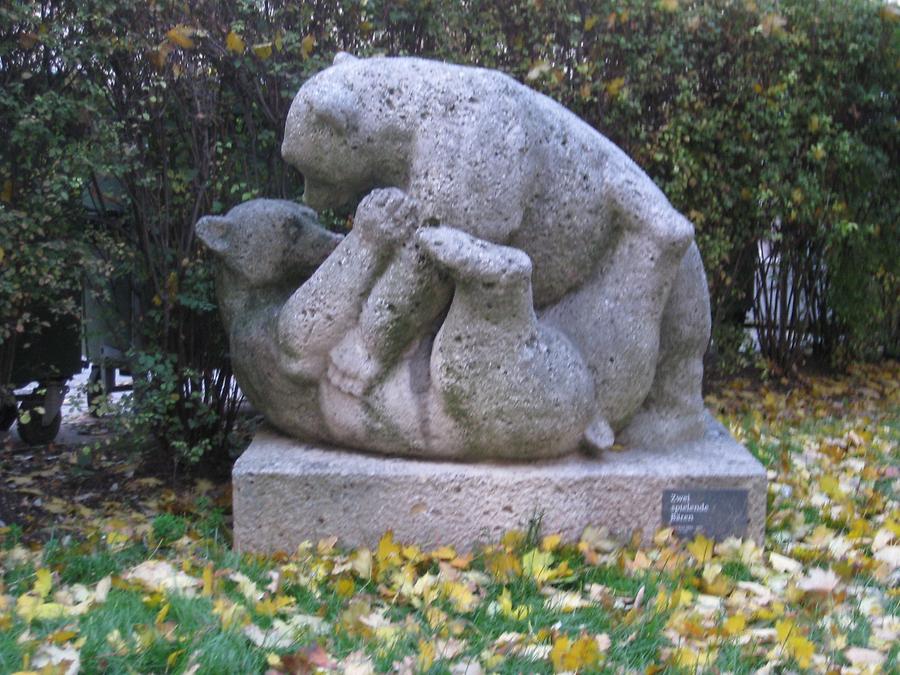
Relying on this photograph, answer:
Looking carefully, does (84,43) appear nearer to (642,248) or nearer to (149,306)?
(149,306)

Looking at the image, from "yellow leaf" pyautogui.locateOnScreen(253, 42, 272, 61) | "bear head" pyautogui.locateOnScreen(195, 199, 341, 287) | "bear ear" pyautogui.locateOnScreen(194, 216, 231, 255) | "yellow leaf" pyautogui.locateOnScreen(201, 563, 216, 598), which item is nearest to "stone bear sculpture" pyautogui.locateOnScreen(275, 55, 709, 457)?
"bear head" pyautogui.locateOnScreen(195, 199, 341, 287)

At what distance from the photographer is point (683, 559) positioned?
2.92m

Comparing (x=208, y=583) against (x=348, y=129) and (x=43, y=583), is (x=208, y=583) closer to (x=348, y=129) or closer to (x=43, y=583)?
(x=43, y=583)

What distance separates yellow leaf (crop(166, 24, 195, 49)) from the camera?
11.7ft

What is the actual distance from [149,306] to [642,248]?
84.6 inches

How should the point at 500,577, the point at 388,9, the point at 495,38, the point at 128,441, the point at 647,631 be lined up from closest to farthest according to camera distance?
1. the point at 647,631
2. the point at 500,577
3. the point at 128,441
4. the point at 388,9
5. the point at 495,38

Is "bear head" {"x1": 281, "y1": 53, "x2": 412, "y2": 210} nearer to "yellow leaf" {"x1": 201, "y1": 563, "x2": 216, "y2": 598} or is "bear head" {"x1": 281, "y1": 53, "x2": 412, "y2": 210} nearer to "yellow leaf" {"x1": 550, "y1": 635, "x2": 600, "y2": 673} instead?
"yellow leaf" {"x1": 201, "y1": 563, "x2": 216, "y2": 598}

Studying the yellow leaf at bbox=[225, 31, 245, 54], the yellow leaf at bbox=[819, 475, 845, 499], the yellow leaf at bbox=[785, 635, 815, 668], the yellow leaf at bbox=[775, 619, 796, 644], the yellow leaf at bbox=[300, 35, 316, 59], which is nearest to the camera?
the yellow leaf at bbox=[785, 635, 815, 668]

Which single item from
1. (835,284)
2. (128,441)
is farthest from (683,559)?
(835,284)

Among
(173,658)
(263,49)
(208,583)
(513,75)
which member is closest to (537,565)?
(208,583)

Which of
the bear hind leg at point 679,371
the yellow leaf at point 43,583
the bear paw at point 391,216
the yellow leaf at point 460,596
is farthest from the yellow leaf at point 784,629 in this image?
the yellow leaf at point 43,583

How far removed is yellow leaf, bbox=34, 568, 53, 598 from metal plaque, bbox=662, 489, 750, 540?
185 cm

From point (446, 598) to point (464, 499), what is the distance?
1.26ft

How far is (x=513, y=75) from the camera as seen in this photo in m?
4.88
